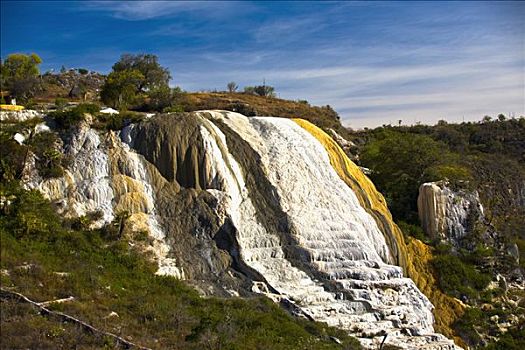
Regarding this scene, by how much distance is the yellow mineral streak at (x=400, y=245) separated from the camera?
25.9 m

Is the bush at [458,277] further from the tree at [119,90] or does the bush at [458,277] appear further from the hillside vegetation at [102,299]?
the tree at [119,90]

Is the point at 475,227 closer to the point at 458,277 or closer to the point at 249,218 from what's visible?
the point at 458,277

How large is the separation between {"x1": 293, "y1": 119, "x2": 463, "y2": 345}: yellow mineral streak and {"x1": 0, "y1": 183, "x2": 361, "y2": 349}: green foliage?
7647 millimetres

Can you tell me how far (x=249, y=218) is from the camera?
24516 millimetres

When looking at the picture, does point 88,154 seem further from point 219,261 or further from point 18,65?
point 18,65

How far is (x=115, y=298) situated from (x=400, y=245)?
14.2 m

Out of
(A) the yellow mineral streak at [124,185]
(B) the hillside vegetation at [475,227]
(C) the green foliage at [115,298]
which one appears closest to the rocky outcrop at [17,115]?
(C) the green foliage at [115,298]

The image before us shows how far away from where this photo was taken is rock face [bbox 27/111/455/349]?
21.7m

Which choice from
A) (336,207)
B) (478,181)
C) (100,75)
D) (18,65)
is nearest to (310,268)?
(336,207)

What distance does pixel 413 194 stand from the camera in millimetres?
33812

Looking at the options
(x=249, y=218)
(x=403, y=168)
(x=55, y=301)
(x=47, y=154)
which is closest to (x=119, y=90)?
(x=47, y=154)

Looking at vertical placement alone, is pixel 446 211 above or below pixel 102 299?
above

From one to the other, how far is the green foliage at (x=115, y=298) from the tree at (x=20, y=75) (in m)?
24.6

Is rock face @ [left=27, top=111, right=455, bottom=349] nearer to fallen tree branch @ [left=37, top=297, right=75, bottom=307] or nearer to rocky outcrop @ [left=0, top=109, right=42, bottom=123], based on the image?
rocky outcrop @ [left=0, top=109, right=42, bottom=123]
